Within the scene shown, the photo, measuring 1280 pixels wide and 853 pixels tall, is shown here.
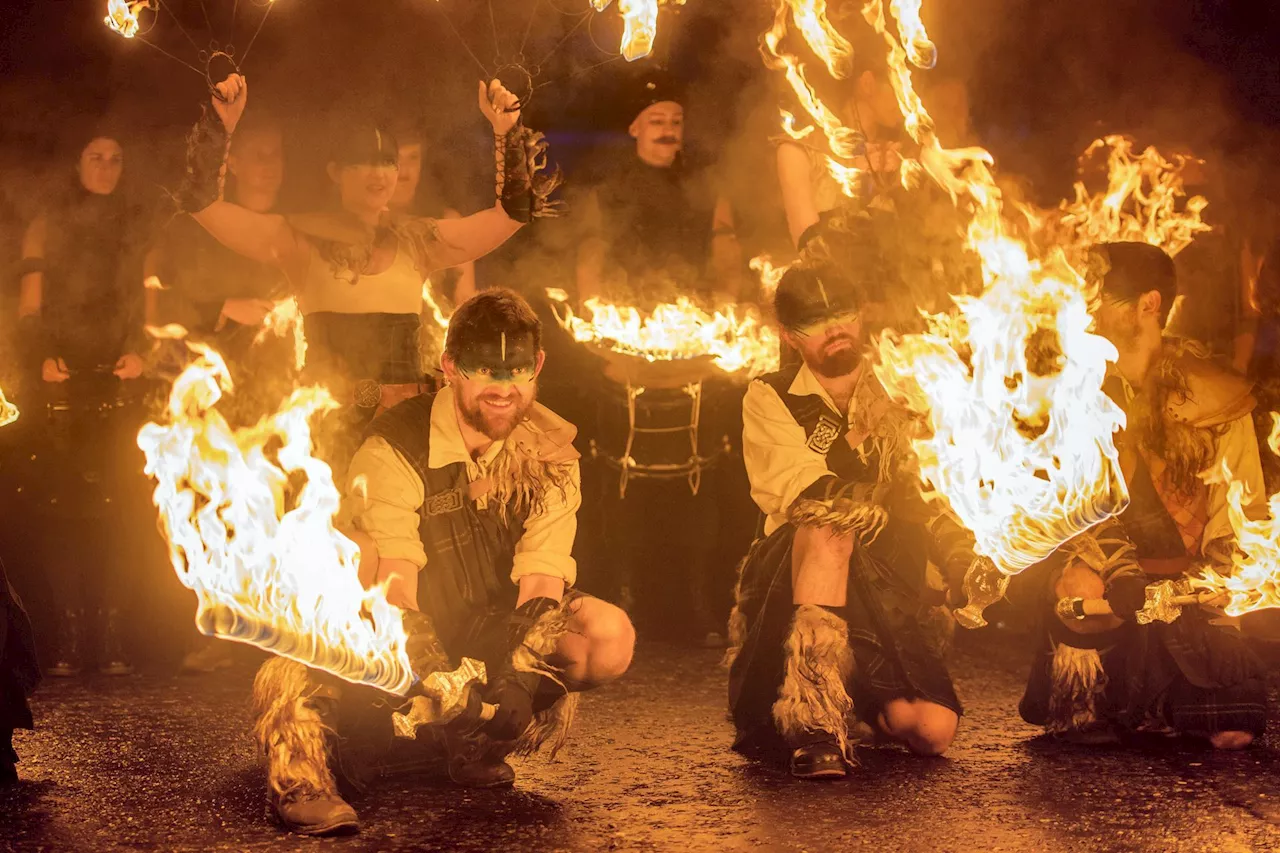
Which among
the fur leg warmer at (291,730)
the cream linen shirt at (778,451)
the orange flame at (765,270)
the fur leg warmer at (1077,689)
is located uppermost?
the orange flame at (765,270)

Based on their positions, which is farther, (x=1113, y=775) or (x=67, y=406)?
(x=67, y=406)

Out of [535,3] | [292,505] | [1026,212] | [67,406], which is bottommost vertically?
[292,505]

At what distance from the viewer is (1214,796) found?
16.8ft

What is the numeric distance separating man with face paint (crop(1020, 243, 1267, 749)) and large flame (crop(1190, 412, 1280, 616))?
0.16 metres

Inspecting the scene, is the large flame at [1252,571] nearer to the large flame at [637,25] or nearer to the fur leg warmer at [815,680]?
the fur leg warmer at [815,680]

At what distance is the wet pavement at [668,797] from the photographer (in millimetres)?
4734

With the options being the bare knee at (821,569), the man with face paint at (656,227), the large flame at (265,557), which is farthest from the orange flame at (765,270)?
the large flame at (265,557)

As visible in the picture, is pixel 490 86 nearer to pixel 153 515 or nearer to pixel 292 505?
pixel 292 505

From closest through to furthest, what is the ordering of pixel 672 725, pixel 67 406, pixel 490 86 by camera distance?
pixel 490 86, pixel 672 725, pixel 67 406

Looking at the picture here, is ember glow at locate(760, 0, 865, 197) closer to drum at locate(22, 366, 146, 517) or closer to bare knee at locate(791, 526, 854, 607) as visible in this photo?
bare knee at locate(791, 526, 854, 607)

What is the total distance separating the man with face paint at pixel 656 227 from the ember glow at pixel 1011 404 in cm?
207

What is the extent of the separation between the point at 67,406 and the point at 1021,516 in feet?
13.8

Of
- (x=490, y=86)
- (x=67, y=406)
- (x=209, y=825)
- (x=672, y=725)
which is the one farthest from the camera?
(x=67, y=406)

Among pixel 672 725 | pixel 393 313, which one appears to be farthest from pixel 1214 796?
pixel 393 313
